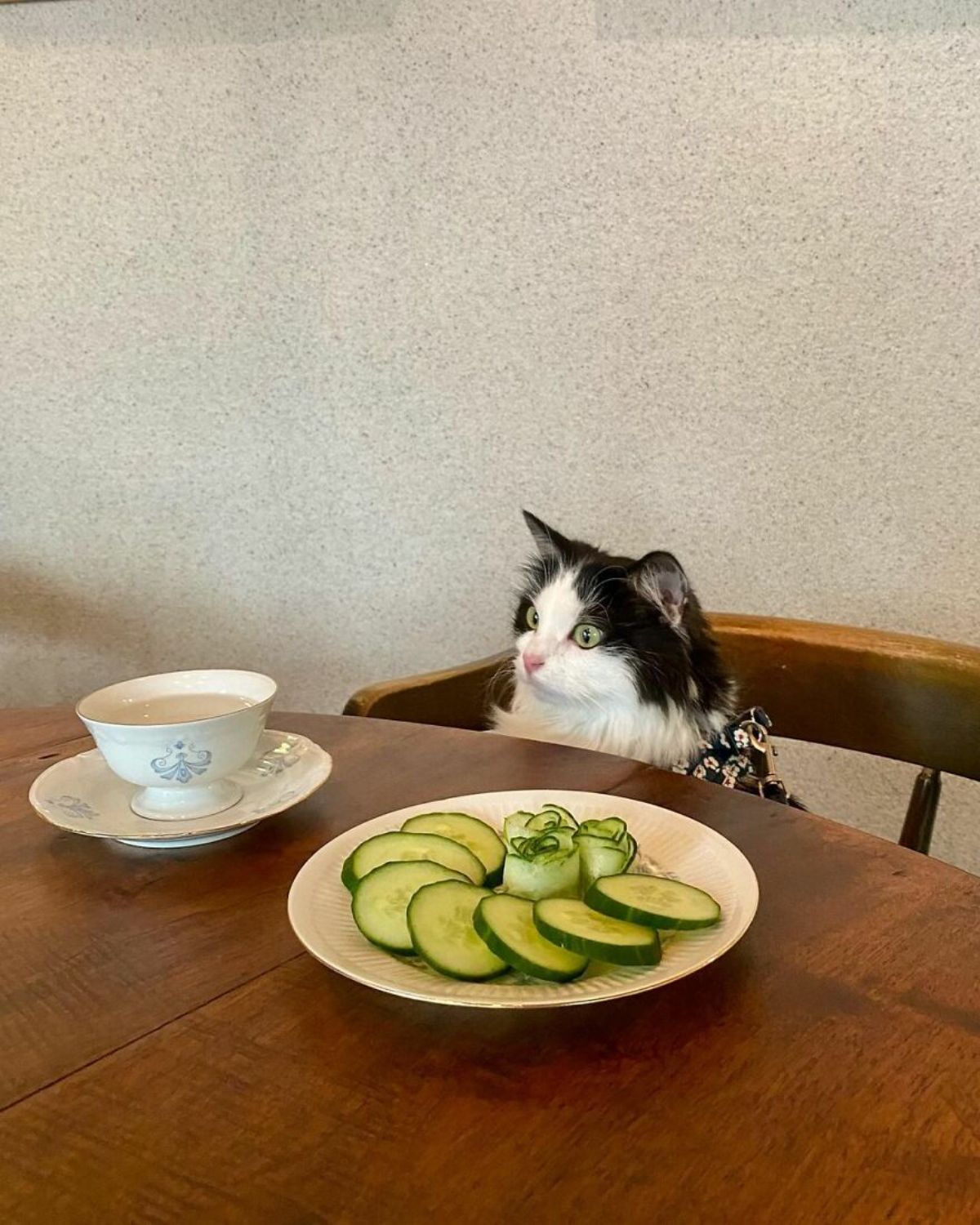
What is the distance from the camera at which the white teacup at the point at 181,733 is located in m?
0.71

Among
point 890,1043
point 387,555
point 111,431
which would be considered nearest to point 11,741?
point 890,1043

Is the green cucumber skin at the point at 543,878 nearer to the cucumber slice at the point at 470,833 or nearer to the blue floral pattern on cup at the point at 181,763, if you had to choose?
the cucumber slice at the point at 470,833

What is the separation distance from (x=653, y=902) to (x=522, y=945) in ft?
0.26

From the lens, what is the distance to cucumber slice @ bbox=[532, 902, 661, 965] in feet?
1.61

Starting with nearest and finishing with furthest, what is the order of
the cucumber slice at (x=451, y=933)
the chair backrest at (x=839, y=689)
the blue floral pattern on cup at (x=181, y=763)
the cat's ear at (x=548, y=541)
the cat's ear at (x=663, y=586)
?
the cucumber slice at (x=451, y=933), the blue floral pattern on cup at (x=181, y=763), the chair backrest at (x=839, y=689), the cat's ear at (x=663, y=586), the cat's ear at (x=548, y=541)

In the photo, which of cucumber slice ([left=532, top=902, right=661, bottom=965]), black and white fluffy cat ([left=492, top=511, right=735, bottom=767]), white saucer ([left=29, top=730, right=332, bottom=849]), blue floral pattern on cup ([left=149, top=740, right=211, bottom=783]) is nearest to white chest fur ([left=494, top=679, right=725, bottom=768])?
black and white fluffy cat ([left=492, top=511, right=735, bottom=767])

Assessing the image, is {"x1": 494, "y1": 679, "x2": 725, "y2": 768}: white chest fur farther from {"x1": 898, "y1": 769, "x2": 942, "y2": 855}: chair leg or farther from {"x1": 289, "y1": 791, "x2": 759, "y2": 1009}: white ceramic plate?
{"x1": 289, "y1": 791, "x2": 759, "y2": 1009}: white ceramic plate

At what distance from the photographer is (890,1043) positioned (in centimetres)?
49

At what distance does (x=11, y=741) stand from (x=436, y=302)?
112cm

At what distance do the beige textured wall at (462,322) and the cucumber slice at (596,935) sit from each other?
4.09 ft

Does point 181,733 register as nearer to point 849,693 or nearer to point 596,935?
point 596,935

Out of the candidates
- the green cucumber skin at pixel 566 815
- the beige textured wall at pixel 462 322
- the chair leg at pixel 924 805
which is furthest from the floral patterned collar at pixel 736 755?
the beige textured wall at pixel 462 322

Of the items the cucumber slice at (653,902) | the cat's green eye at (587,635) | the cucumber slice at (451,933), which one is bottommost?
the cucumber slice at (451,933)

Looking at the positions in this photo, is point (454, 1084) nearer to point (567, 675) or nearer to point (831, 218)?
point (567, 675)
